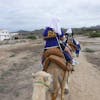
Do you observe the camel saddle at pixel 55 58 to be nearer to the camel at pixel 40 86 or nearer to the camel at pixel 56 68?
the camel at pixel 56 68

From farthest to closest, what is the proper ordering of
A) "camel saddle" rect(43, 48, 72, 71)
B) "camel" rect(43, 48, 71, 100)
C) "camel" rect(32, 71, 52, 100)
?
1. "camel saddle" rect(43, 48, 72, 71)
2. "camel" rect(43, 48, 71, 100)
3. "camel" rect(32, 71, 52, 100)

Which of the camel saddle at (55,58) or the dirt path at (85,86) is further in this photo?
the dirt path at (85,86)

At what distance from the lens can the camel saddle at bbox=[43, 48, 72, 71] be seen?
8469mm

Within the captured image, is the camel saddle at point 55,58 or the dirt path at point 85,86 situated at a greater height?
the camel saddle at point 55,58

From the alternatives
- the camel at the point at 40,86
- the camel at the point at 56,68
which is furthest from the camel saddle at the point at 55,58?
the camel at the point at 40,86

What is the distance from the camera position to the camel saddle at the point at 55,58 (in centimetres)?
847

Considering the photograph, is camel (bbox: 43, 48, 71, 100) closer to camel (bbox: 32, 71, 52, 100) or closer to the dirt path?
camel (bbox: 32, 71, 52, 100)

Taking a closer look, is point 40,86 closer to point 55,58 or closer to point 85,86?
point 55,58

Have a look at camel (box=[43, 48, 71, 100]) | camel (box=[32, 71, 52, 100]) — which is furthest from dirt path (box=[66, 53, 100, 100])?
camel (box=[32, 71, 52, 100])

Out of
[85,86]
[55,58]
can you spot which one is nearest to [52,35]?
Result: [55,58]

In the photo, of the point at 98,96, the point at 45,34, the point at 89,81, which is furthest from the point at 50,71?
the point at 89,81

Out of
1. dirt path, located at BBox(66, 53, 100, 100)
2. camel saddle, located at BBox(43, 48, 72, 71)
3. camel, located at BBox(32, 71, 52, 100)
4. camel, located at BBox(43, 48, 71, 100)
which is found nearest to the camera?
camel, located at BBox(32, 71, 52, 100)

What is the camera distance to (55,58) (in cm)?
853

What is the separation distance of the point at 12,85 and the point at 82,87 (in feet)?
10.6
